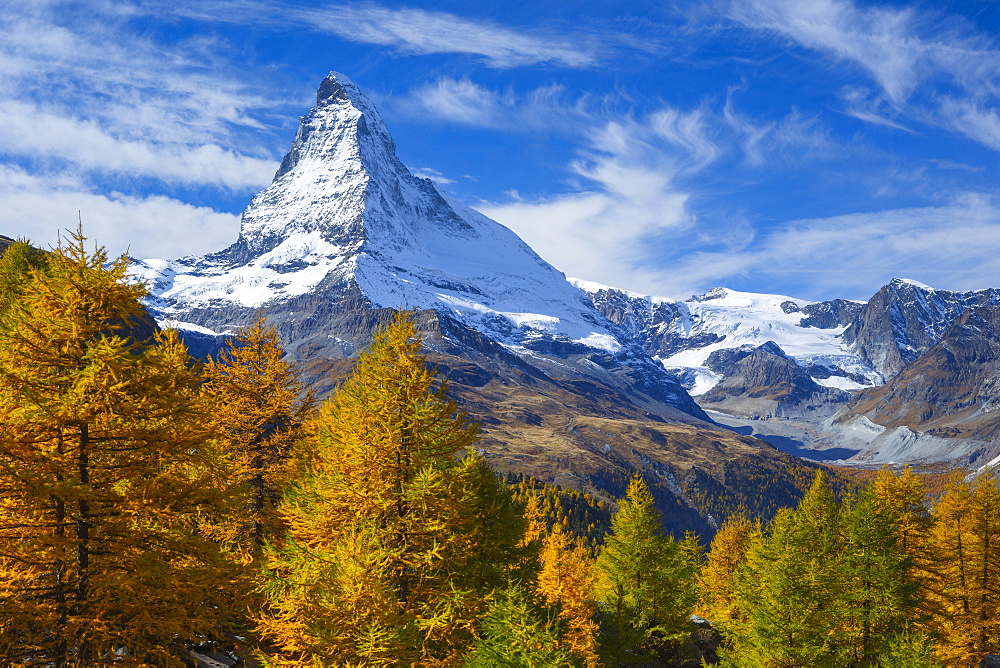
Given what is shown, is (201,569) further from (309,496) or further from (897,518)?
(897,518)

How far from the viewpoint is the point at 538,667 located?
14.4 m

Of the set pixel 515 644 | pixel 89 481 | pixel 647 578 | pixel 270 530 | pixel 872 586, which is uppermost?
pixel 89 481

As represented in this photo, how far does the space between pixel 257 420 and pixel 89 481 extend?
1339 centimetres

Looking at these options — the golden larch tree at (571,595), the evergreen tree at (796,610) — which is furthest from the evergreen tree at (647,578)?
the evergreen tree at (796,610)

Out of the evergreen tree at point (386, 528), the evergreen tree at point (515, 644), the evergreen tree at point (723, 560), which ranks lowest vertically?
the evergreen tree at point (723, 560)

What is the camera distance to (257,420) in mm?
26891

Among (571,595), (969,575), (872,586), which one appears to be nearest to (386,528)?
(571,595)

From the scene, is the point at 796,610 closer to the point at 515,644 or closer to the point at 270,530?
the point at 515,644

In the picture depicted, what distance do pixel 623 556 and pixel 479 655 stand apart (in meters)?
→ 24.3

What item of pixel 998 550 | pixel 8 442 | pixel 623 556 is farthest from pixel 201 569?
pixel 998 550

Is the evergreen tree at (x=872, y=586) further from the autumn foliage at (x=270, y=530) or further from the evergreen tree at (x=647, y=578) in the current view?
the evergreen tree at (x=647, y=578)

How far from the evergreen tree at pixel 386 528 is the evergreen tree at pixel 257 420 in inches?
226

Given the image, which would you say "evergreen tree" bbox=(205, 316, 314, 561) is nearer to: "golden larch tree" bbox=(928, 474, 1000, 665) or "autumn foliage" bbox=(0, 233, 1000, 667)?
"autumn foliage" bbox=(0, 233, 1000, 667)

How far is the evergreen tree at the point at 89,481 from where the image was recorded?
1284 centimetres
